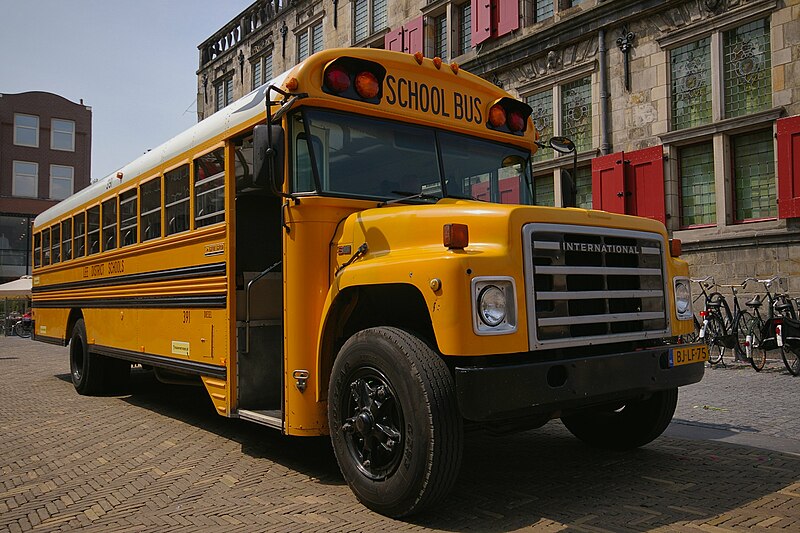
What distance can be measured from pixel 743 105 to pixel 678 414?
7.81m

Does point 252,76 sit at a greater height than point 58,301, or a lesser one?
greater

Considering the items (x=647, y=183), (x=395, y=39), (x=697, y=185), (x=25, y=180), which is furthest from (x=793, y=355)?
(x=25, y=180)

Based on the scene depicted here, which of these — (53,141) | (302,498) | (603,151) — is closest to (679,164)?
(603,151)

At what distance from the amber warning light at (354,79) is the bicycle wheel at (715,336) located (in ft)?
27.9

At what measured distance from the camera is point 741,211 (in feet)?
42.2

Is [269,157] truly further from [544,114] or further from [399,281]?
[544,114]

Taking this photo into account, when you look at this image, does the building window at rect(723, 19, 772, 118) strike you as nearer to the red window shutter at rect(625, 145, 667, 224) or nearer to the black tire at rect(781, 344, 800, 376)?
the red window shutter at rect(625, 145, 667, 224)

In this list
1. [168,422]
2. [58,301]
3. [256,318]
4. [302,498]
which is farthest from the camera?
[58,301]

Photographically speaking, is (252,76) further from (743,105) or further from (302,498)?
(302,498)

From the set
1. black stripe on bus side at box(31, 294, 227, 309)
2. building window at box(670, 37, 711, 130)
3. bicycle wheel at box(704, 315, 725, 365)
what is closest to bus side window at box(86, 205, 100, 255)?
black stripe on bus side at box(31, 294, 227, 309)

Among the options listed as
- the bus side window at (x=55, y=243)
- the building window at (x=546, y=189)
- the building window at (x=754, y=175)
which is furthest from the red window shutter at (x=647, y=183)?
the bus side window at (x=55, y=243)

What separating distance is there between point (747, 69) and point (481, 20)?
6.78 m

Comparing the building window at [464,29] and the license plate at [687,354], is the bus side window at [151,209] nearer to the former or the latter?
the license plate at [687,354]

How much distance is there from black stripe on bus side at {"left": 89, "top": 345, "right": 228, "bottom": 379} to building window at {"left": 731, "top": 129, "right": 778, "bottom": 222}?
1041 cm
